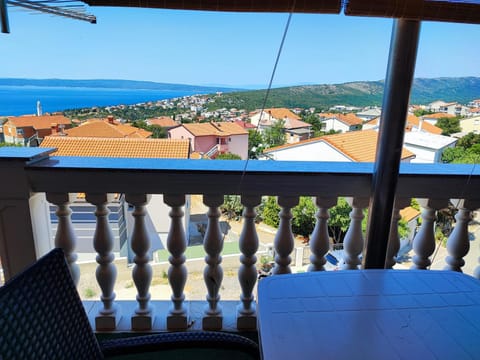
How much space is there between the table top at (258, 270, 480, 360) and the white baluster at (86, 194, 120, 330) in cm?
76

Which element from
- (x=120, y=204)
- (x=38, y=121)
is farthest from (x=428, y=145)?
(x=38, y=121)

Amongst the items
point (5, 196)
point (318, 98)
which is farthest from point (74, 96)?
point (318, 98)

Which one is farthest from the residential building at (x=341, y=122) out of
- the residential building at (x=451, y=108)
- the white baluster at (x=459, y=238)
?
Result: the white baluster at (x=459, y=238)

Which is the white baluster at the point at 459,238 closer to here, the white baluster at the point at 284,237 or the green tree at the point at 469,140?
the green tree at the point at 469,140

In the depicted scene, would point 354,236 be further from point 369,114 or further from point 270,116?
point 270,116

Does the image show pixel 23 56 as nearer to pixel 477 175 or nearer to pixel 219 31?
pixel 219 31

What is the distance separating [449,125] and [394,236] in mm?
526

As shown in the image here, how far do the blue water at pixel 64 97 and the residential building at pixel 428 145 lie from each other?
37.5 inches

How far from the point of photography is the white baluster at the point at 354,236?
137 cm

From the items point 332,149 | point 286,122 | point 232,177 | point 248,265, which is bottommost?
point 248,265

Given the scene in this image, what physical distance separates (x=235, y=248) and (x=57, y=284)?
30.6 inches

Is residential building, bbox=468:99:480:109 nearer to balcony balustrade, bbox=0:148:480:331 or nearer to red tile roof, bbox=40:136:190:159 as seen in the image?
balcony balustrade, bbox=0:148:480:331

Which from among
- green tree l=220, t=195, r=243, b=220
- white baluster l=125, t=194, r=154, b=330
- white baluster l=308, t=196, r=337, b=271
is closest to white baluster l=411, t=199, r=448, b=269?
white baluster l=308, t=196, r=337, b=271

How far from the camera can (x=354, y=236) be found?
1419mm
